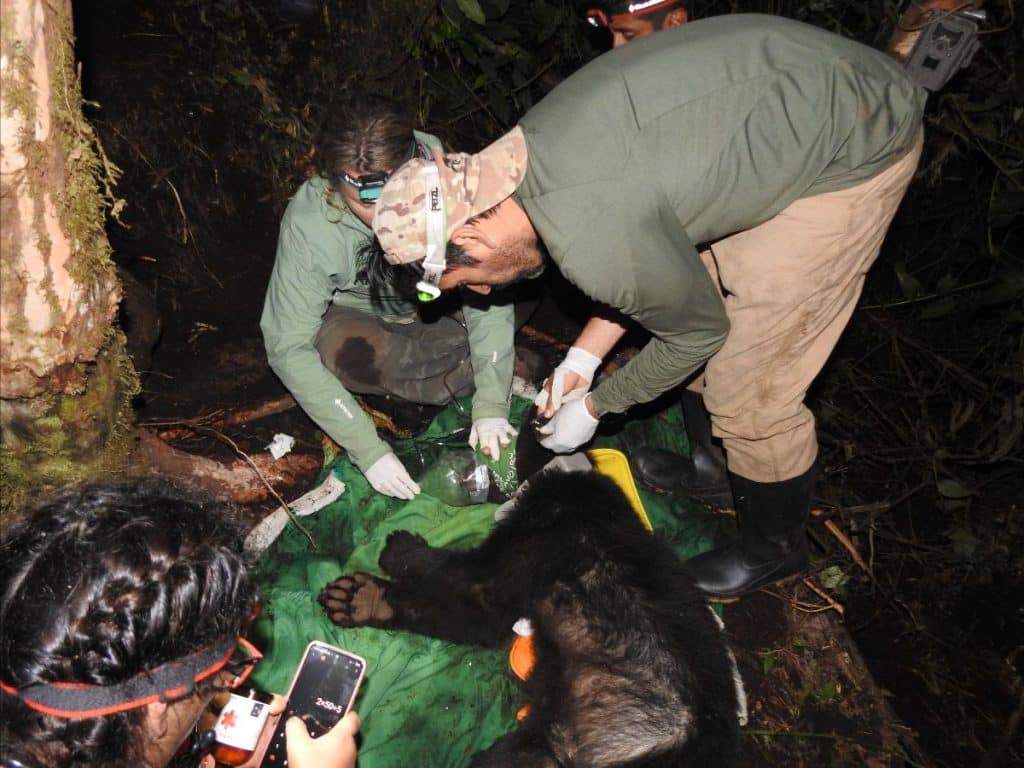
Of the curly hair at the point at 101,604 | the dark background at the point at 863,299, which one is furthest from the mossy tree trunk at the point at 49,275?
the dark background at the point at 863,299

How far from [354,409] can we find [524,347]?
1.35 metres

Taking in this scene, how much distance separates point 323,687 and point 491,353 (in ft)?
5.78

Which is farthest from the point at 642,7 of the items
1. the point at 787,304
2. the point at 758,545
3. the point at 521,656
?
the point at 521,656

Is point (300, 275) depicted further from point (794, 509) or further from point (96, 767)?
point (794, 509)

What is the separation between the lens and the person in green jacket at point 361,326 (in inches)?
106

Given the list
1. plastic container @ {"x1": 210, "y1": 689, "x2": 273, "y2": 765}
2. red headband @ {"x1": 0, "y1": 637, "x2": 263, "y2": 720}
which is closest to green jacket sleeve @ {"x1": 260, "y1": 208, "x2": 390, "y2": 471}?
plastic container @ {"x1": 210, "y1": 689, "x2": 273, "y2": 765}

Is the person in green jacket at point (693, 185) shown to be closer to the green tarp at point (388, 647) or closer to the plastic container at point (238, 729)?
the plastic container at point (238, 729)

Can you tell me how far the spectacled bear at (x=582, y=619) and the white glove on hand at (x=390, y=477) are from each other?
21cm

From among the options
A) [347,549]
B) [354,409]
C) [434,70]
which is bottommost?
[347,549]

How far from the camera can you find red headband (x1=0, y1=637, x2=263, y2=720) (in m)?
1.39

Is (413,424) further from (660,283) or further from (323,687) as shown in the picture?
(660,283)

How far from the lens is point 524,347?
14.4ft

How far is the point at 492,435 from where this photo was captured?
143 inches

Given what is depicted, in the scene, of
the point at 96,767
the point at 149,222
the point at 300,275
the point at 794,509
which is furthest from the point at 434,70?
the point at 96,767
